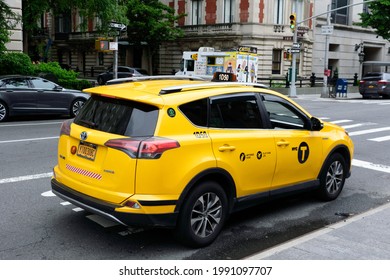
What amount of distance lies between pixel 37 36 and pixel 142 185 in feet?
183

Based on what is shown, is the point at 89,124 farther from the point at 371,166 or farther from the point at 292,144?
the point at 371,166

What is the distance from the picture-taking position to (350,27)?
47.5 meters

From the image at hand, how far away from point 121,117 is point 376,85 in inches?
1213

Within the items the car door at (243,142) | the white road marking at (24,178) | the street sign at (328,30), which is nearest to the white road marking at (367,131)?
the car door at (243,142)

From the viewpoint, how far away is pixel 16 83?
15.5 m

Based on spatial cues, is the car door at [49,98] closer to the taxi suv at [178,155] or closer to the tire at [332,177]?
the taxi suv at [178,155]

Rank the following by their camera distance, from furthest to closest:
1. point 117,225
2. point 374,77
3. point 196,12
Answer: point 196,12
point 374,77
point 117,225

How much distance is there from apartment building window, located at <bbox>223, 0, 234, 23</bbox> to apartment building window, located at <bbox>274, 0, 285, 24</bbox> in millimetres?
3694

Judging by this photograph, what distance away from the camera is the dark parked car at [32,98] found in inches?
596

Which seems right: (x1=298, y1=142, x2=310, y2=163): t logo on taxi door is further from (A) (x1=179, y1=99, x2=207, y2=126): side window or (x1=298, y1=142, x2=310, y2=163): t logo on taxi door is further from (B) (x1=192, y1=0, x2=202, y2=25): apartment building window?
(B) (x1=192, y1=0, x2=202, y2=25): apartment building window

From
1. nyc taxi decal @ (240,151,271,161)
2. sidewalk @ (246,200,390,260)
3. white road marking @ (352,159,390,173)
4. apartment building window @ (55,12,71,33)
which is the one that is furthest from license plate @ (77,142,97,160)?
apartment building window @ (55,12,71,33)

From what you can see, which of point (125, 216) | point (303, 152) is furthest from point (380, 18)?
point (125, 216)

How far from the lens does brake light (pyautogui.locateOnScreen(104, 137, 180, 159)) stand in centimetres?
454

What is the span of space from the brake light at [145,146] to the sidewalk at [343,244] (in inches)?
52.1
